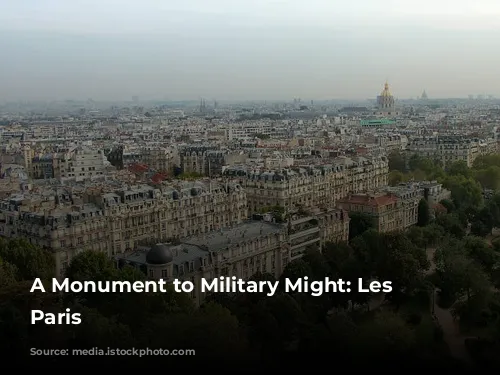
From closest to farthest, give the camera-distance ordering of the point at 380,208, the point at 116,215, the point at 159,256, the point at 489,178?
the point at 159,256 → the point at 116,215 → the point at 380,208 → the point at 489,178

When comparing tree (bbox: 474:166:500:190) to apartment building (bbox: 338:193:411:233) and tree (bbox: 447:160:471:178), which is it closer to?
tree (bbox: 447:160:471:178)

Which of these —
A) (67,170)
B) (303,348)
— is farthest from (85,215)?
(67,170)

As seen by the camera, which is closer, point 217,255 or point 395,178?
point 217,255

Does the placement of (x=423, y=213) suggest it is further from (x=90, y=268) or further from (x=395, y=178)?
(x=90, y=268)

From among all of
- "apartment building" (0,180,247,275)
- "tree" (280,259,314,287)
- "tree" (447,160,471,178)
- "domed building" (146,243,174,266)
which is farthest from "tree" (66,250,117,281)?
"tree" (447,160,471,178)

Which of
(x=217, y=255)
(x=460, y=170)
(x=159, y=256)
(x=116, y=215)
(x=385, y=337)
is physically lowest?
(x=460, y=170)

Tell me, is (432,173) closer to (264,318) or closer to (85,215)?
(85,215)

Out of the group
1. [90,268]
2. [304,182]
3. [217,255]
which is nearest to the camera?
[90,268]

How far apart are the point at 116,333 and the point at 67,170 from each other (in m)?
59.9

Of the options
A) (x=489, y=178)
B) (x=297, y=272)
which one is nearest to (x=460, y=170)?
(x=489, y=178)

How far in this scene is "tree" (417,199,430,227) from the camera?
55062mm

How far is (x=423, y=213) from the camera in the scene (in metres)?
55.4

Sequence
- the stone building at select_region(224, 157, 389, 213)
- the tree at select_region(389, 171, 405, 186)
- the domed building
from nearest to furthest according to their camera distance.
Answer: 1. the domed building
2. the stone building at select_region(224, 157, 389, 213)
3. the tree at select_region(389, 171, 405, 186)

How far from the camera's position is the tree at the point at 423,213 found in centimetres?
5506
